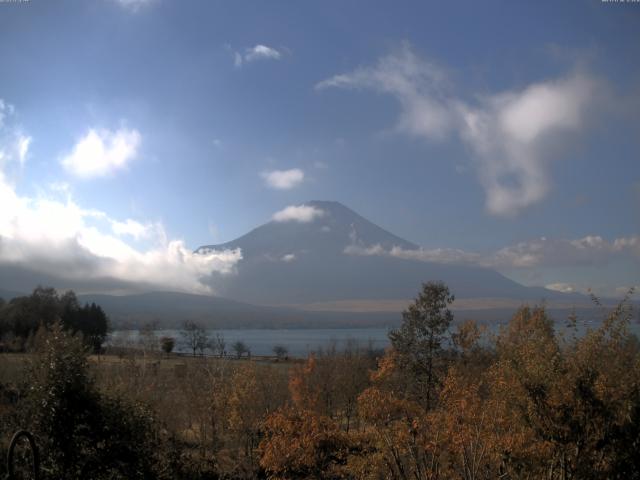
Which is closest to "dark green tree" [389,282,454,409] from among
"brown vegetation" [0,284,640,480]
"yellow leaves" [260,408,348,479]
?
"brown vegetation" [0,284,640,480]

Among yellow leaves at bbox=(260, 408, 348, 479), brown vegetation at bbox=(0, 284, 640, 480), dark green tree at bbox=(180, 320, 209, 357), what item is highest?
brown vegetation at bbox=(0, 284, 640, 480)

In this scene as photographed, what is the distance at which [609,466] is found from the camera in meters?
9.41

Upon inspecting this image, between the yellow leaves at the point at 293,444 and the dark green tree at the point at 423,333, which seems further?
the dark green tree at the point at 423,333

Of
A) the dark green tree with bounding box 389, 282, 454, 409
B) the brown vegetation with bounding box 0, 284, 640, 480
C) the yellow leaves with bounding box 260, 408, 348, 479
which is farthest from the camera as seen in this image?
the dark green tree with bounding box 389, 282, 454, 409

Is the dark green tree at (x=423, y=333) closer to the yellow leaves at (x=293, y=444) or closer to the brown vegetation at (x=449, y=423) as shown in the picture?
the brown vegetation at (x=449, y=423)

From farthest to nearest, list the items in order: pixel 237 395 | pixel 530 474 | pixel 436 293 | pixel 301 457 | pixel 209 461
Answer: pixel 436 293
pixel 237 395
pixel 209 461
pixel 301 457
pixel 530 474

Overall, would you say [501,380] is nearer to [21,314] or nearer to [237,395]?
[237,395]

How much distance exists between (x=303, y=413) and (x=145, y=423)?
5474 millimetres

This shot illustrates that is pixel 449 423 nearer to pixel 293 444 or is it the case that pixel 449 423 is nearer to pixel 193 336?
pixel 293 444

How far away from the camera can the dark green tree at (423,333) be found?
84.7 feet

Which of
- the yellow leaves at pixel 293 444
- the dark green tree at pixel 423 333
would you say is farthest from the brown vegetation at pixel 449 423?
the dark green tree at pixel 423 333

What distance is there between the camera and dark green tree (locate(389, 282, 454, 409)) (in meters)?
25.8

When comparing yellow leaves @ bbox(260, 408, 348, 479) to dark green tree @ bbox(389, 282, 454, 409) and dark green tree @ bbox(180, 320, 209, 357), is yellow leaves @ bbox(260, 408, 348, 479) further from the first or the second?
dark green tree @ bbox(180, 320, 209, 357)

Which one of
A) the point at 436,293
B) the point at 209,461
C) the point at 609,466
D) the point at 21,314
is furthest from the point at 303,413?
the point at 21,314
